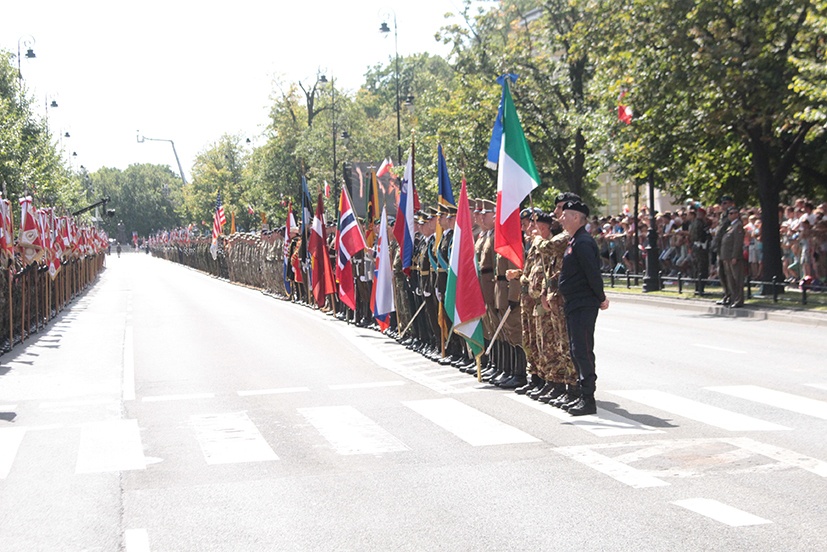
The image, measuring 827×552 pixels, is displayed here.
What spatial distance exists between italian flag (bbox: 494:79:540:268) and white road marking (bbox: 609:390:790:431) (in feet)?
6.15

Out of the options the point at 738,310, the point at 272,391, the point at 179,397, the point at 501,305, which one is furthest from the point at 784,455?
the point at 738,310

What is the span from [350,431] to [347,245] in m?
12.2

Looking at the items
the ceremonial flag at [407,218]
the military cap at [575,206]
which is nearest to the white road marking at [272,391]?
the military cap at [575,206]

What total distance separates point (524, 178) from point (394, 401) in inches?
112

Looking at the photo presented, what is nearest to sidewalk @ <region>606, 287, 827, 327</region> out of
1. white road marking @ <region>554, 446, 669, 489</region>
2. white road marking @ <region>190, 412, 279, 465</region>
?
white road marking @ <region>554, 446, 669, 489</region>

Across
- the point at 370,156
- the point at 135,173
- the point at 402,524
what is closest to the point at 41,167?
the point at 370,156

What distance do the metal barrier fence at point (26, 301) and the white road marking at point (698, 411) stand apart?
11.5 m

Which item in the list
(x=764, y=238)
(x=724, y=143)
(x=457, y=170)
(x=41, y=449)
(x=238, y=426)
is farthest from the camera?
(x=457, y=170)

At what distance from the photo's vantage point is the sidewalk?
2048 centimetres

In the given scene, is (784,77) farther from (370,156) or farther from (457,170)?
(370,156)

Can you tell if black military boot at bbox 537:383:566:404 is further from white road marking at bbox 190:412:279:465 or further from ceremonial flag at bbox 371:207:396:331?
ceremonial flag at bbox 371:207:396:331

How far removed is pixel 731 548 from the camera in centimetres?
582

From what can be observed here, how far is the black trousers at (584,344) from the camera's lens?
10180 millimetres

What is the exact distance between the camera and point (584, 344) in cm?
1018
